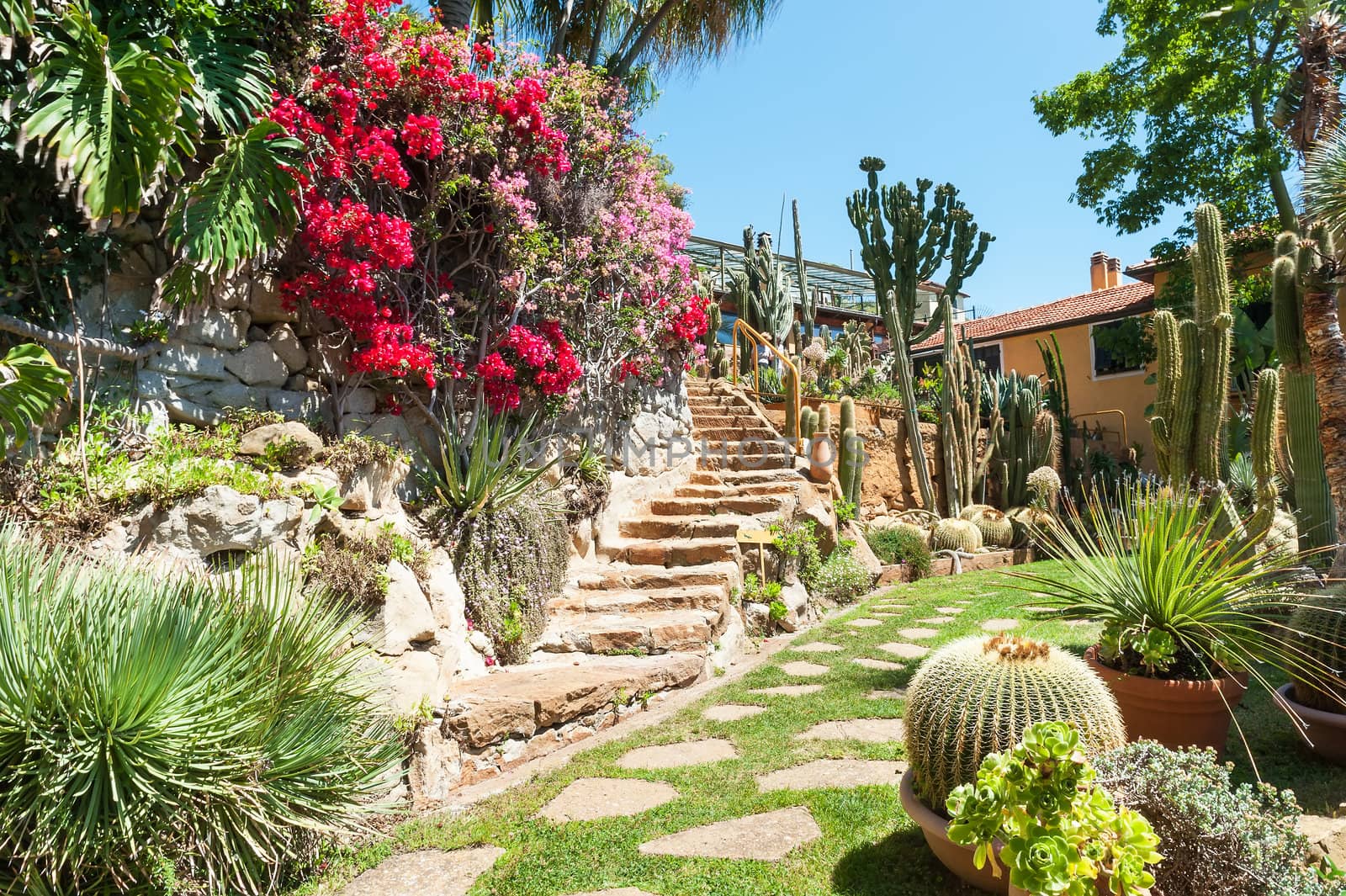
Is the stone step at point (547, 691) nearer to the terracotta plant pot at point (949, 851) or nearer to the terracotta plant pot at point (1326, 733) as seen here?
the terracotta plant pot at point (949, 851)

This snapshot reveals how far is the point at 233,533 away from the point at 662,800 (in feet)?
8.13

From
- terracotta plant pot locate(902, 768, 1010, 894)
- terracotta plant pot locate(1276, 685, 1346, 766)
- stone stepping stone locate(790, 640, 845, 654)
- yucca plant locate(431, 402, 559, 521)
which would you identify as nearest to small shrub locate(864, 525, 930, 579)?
stone stepping stone locate(790, 640, 845, 654)

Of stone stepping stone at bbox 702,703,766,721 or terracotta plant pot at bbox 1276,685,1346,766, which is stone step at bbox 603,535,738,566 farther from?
terracotta plant pot at bbox 1276,685,1346,766

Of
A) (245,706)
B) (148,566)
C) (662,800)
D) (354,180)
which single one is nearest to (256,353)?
(354,180)

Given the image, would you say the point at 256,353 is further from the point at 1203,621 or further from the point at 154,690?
the point at 1203,621

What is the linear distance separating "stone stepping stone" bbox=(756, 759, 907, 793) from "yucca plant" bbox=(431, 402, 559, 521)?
286 centimetres

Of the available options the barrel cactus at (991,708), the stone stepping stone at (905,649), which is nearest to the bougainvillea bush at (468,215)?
the stone stepping stone at (905,649)

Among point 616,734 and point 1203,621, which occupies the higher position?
point 1203,621

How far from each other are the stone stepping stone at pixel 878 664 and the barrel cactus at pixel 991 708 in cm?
282

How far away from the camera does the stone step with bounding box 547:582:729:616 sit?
6.12 metres

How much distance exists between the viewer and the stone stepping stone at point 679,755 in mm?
3959

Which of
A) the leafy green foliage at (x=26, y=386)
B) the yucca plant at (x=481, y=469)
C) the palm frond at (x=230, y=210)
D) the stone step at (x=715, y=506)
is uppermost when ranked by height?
the palm frond at (x=230, y=210)

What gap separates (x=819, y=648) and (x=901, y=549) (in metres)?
4.24

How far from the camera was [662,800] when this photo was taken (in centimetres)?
349
